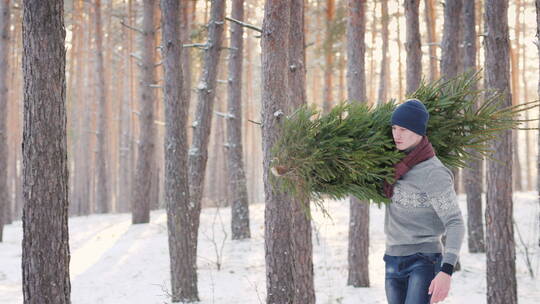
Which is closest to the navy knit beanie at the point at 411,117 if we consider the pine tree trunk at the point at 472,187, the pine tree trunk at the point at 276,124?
the pine tree trunk at the point at 276,124

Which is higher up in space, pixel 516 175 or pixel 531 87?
pixel 531 87

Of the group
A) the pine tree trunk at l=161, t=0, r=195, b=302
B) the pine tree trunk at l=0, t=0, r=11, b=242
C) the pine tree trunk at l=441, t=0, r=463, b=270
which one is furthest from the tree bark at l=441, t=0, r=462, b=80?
the pine tree trunk at l=0, t=0, r=11, b=242

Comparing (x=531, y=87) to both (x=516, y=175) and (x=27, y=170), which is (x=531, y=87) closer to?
(x=516, y=175)

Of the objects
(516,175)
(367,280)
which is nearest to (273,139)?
(367,280)

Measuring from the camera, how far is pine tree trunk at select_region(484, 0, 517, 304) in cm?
663

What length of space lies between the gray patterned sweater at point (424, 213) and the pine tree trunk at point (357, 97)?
5.14 m

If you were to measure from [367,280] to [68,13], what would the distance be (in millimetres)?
19972

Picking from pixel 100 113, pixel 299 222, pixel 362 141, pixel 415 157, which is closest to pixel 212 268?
pixel 299 222

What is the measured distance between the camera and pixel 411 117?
3.55 m

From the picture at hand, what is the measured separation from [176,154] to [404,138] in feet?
16.0

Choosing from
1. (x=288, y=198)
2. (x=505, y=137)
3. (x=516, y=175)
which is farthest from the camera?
(x=516, y=175)

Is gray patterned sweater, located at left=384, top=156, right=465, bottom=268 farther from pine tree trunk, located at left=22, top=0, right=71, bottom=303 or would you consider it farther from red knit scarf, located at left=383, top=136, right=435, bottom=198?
pine tree trunk, located at left=22, top=0, right=71, bottom=303

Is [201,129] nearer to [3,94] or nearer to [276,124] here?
[276,124]

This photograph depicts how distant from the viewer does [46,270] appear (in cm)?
458
